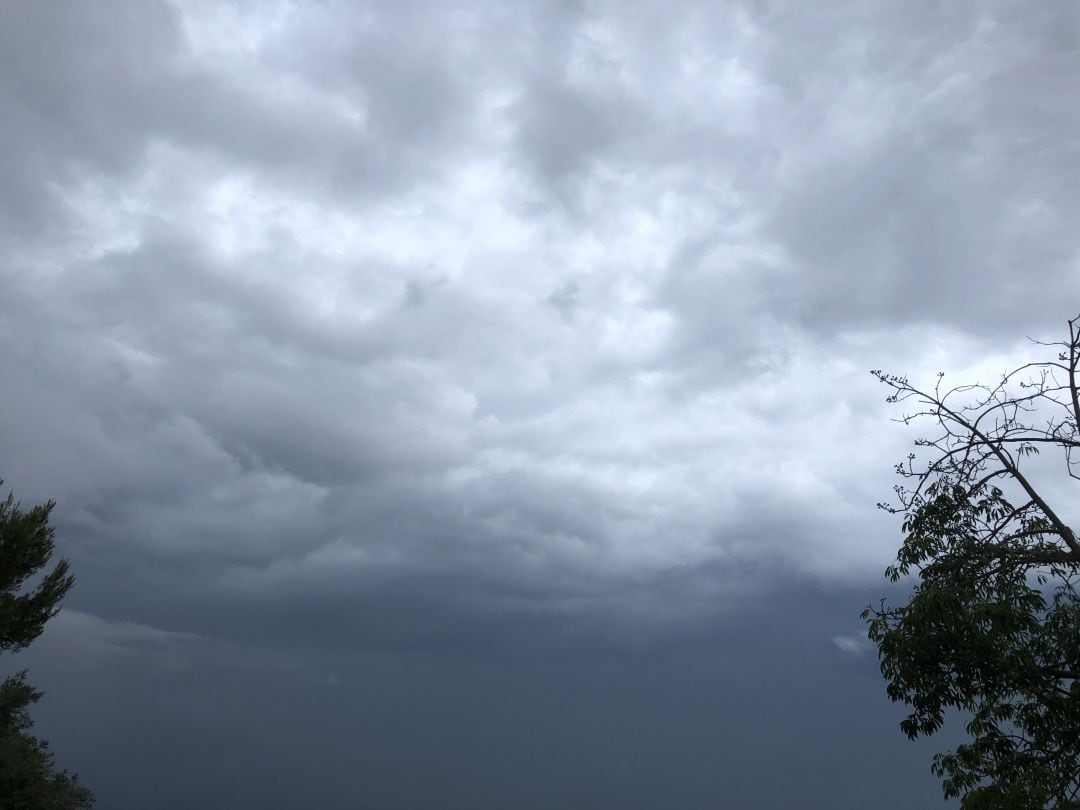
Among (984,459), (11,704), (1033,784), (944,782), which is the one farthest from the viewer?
(11,704)

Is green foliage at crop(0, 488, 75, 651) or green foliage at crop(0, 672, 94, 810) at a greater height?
green foliage at crop(0, 488, 75, 651)

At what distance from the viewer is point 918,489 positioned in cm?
1697

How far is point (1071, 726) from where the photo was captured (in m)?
13.9

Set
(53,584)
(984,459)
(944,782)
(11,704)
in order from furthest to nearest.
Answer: (11,704) < (53,584) < (984,459) < (944,782)

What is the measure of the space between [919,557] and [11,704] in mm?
34356

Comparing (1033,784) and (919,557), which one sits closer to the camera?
(1033,784)

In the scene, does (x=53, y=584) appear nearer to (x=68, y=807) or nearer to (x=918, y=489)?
(x=68, y=807)

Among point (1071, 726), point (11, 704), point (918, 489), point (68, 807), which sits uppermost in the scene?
point (918, 489)

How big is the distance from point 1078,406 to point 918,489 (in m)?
3.34

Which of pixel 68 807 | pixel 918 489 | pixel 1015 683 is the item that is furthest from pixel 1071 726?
pixel 68 807

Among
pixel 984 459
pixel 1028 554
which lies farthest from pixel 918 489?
pixel 1028 554

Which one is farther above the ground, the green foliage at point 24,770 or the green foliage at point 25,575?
the green foliage at point 25,575

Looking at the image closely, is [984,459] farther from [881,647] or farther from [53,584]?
[53,584]

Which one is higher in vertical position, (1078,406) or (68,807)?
(1078,406)
